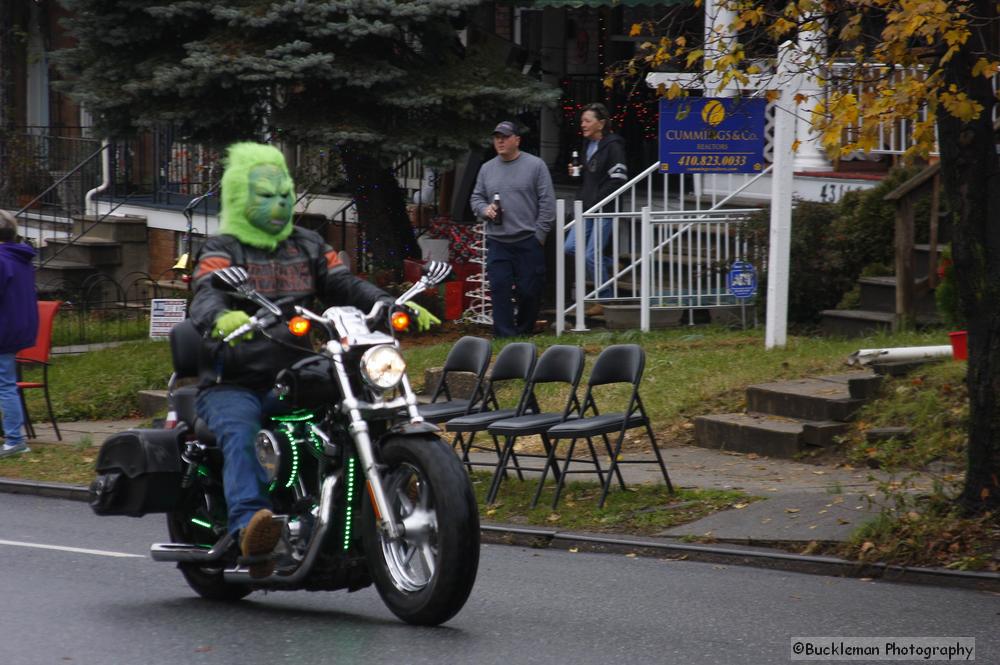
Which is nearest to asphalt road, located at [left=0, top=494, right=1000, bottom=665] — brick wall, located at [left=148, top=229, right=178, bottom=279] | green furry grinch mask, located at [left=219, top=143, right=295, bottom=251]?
green furry grinch mask, located at [left=219, top=143, right=295, bottom=251]

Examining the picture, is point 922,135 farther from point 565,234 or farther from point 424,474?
point 565,234

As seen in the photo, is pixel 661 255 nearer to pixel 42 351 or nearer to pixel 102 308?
pixel 42 351

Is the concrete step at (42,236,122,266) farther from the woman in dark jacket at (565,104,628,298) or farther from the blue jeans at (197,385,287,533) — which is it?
the blue jeans at (197,385,287,533)

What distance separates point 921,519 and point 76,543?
5009mm

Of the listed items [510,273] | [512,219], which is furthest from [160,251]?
[512,219]

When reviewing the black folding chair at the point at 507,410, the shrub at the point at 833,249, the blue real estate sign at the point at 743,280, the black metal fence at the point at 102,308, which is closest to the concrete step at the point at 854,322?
the shrub at the point at 833,249

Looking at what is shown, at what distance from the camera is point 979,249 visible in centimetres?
839

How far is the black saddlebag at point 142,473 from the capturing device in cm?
731

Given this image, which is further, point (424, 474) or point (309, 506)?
→ point (309, 506)

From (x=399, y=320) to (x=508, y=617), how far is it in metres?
1.51

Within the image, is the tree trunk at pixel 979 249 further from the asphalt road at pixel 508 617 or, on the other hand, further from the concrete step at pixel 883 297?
the concrete step at pixel 883 297

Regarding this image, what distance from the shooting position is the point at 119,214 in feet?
79.4

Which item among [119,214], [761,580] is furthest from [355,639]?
[119,214]

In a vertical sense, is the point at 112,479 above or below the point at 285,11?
below
